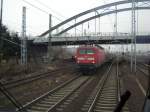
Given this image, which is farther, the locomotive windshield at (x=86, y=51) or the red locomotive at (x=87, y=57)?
the locomotive windshield at (x=86, y=51)

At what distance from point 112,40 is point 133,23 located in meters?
37.0

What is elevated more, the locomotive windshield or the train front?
the locomotive windshield

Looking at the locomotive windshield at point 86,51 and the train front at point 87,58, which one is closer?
the train front at point 87,58

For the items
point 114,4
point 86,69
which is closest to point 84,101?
point 86,69

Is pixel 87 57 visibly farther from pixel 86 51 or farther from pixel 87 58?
pixel 86 51

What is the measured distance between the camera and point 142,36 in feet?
228

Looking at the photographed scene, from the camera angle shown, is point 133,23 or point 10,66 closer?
point 10,66

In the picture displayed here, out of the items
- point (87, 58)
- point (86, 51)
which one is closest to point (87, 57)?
point (87, 58)

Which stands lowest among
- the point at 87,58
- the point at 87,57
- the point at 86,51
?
the point at 87,58

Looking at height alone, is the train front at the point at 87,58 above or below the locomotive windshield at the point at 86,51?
below

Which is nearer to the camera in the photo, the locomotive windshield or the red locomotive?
the red locomotive

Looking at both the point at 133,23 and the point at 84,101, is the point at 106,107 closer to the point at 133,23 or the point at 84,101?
the point at 84,101

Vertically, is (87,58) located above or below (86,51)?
below

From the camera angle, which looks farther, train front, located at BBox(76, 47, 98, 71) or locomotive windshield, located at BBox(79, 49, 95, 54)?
locomotive windshield, located at BBox(79, 49, 95, 54)
